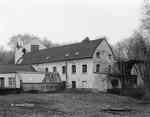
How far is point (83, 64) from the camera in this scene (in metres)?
46.9

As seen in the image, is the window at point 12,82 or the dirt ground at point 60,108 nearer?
the dirt ground at point 60,108

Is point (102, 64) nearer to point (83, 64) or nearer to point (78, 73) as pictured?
point (83, 64)

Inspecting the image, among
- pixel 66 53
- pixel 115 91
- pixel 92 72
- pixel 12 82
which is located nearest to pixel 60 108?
pixel 115 91

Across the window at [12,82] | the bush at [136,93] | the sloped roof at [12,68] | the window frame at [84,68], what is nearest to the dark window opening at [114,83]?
the window frame at [84,68]

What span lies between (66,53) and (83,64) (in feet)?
18.5

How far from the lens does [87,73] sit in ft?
152

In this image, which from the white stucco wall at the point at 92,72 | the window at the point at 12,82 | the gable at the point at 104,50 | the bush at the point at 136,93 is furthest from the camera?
the gable at the point at 104,50

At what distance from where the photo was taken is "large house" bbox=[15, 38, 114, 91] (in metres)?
45.8

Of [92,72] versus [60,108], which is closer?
[60,108]

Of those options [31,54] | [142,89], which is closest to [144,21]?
[142,89]

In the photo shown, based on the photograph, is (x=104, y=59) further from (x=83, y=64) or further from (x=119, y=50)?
(x=119, y=50)

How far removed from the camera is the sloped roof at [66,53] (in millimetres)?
46938

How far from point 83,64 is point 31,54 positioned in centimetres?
1834

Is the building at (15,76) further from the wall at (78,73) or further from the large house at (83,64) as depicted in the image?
the large house at (83,64)
